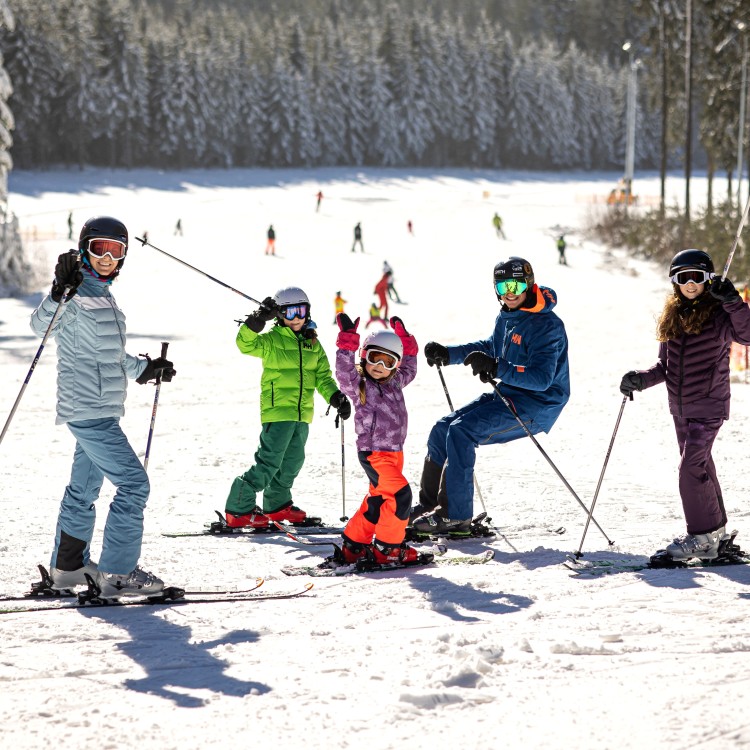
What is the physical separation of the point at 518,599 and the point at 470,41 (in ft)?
299

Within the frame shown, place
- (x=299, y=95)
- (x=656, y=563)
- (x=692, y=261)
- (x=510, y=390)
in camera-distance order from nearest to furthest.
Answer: (x=656, y=563) → (x=692, y=261) → (x=510, y=390) → (x=299, y=95)

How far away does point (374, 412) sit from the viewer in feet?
18.4

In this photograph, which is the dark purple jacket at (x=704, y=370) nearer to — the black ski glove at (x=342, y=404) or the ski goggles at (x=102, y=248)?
the black ski glove at (x=342, y=404)

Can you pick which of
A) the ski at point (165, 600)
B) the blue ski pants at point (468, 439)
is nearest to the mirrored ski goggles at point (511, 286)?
the blue ski pants at point (468, 439)

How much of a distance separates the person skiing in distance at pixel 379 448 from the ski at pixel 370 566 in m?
0.05

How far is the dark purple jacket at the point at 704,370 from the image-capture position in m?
5.22

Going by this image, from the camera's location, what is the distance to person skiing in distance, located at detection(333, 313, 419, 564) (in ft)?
18.3

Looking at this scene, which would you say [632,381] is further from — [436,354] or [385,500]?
[385,500]

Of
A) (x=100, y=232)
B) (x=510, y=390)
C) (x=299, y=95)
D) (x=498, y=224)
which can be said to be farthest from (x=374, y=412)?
(x=299, y=95)

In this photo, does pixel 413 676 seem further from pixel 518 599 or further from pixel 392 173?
pixel 392 173

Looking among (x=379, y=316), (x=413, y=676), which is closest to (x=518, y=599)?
(x=413, y=676)

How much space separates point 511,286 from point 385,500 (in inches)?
59.9

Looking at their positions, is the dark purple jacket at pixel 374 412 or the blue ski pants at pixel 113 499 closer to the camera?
the blue ski pants at pixel 113 499

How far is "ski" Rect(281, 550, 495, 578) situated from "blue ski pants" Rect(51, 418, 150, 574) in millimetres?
931
